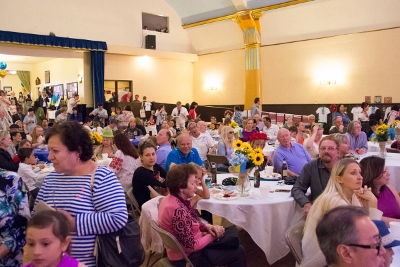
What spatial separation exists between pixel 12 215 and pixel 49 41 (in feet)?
46.1

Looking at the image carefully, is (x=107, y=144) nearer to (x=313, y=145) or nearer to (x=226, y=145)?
(x=226, y=145)

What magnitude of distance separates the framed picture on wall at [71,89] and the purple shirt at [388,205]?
15874 mm

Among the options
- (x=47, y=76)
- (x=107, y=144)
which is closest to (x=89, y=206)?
(x=107, y=144)

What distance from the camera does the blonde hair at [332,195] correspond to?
268 cm

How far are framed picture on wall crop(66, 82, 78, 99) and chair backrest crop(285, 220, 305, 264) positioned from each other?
15937mm

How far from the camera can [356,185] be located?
9.18 feet

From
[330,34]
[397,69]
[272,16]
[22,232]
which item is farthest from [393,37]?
[22,232]

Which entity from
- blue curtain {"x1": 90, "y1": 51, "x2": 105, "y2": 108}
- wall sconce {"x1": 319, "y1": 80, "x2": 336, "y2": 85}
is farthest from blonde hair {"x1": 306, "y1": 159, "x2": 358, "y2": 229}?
blue curtain {"x1": 90, "y1": 51, "x2": 105, "y2": 108}

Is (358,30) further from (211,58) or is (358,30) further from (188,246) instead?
(188,246)

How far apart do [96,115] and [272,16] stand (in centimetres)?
804

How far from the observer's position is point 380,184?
10.5ft

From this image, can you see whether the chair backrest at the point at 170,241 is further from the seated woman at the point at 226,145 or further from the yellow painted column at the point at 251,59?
the yellow painted column at the point at 251,59

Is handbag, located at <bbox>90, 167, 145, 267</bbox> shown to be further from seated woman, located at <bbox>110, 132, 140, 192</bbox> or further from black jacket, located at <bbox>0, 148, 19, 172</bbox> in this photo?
seated woman, located at <bbox>110, 132, 140, 192</bbox>

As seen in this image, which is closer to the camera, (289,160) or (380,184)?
(380,184)
